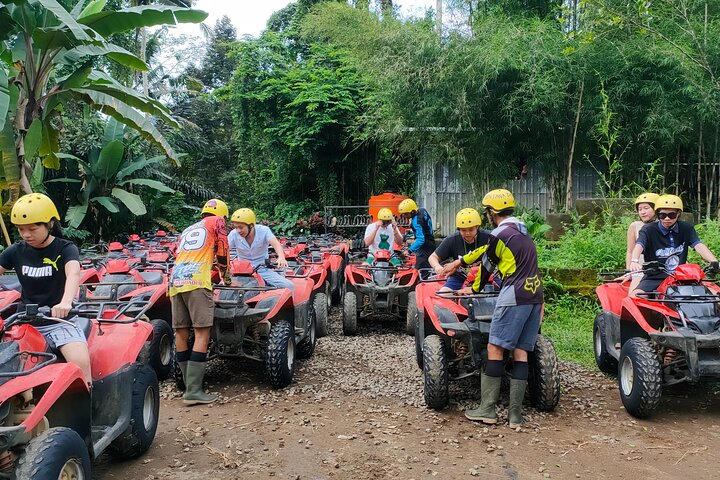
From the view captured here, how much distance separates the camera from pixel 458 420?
176 inches

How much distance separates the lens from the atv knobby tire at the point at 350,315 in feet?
24.2

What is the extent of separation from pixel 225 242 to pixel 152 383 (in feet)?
4.66

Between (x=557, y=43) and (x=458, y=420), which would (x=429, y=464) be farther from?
(x=557, y=43)

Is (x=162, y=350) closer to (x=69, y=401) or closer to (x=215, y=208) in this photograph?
(x=215, y=208)

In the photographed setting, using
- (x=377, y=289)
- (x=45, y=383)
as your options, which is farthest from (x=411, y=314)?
(x=45, y=383)

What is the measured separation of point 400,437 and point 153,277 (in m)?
3.45

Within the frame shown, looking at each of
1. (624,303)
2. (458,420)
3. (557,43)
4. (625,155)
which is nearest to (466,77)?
(557,43)

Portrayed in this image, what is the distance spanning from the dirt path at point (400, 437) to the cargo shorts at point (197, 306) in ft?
2.27

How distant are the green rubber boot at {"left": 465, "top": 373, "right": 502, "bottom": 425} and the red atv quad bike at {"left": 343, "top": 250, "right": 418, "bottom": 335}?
3.01 metres

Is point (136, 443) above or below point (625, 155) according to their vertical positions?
below

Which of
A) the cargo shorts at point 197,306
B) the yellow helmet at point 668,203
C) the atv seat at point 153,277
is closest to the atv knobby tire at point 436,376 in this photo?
the cargo shorts at point 197,306

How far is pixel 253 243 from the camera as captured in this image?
6.20 meters

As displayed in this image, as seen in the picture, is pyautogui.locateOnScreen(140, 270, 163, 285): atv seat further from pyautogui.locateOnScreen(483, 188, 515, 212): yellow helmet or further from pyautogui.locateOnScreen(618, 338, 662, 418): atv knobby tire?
pyautogui.locateOnScreen(618, 338, 662, 418): atv knobby tire

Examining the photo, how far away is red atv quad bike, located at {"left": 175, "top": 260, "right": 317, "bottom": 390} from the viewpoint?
5066mm
